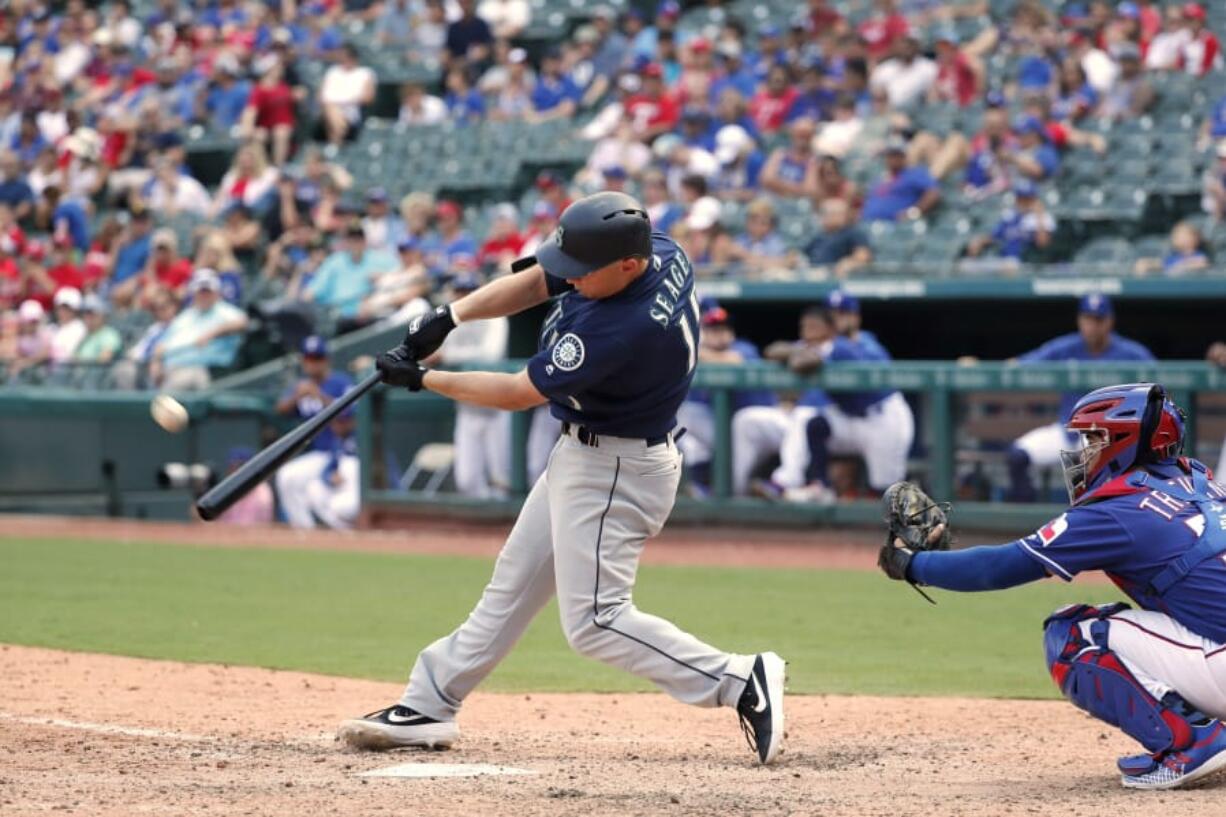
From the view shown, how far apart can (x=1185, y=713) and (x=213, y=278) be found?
10502mm

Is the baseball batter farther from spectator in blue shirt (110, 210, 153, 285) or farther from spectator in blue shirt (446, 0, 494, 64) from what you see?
spectator in blue shirt (446, 0, 494, 64)

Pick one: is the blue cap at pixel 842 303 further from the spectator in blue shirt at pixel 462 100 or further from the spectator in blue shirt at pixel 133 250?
the spectator in blue shirt at pixel 133 250

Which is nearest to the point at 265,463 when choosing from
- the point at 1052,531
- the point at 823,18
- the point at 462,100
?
the point at 1052,531

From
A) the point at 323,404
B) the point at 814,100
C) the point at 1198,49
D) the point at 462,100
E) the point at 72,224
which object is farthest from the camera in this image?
the point at 72,224

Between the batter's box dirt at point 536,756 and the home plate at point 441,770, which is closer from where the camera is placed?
the batter's box dirt at point 536,756

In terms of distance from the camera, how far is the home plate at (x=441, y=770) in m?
4.60

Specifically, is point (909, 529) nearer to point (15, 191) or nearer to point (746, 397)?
point (746, 397)

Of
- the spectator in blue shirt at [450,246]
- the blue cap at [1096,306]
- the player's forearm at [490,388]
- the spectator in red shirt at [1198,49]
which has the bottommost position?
the spectator in blue shirt at [450,246]

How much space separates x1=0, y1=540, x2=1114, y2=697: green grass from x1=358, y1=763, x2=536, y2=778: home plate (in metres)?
1.63

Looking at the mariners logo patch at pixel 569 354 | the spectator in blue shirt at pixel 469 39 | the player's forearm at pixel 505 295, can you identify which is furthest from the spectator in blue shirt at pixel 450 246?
the mariners logo patch at pixel 569 354

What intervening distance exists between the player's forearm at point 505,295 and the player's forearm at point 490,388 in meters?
0.26

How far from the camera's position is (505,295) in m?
5.05

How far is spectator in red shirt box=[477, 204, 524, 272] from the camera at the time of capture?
13273 mm

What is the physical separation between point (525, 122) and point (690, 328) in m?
11.4
